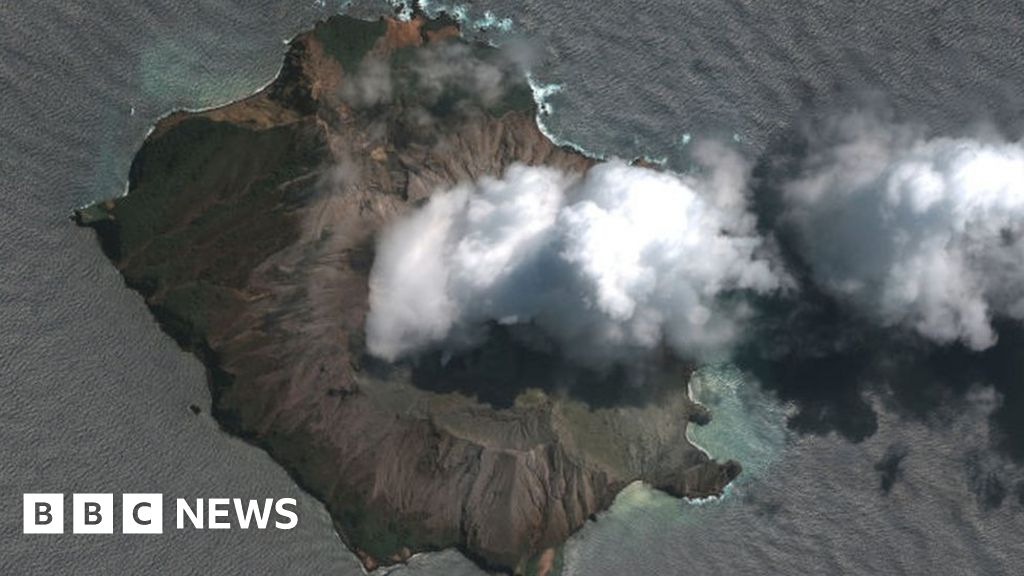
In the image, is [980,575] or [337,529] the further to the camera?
[980,575]

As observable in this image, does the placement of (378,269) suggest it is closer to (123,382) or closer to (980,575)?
(123,382)

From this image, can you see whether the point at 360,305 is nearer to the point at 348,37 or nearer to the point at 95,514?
the point at 348,37

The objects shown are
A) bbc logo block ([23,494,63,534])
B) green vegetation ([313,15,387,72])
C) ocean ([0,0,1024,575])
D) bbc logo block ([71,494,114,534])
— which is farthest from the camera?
bbc logo block ([71,494,114,534])

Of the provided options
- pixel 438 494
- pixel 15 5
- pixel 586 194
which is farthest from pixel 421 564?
pixel 15 5

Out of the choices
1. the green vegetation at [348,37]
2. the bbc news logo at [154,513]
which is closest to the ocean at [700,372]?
the bbc news logo at [154,513]

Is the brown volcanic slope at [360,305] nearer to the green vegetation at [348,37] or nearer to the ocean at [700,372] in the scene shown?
the green vegetation at [348,37]

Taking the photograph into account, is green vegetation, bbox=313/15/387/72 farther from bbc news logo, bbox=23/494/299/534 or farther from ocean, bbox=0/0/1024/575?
bbc news logo, bbox=23/494/299/534

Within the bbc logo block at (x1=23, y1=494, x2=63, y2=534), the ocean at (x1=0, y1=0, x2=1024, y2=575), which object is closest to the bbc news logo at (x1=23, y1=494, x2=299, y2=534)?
the bbc logo block at (x1=23, y1=494, x2=63, y2=534)
